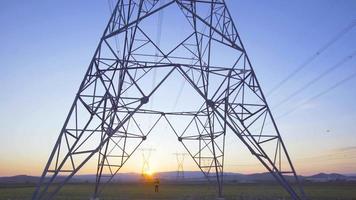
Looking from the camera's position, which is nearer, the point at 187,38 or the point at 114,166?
the point at 187,38

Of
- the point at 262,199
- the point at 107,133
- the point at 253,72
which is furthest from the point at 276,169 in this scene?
the point at 262,199

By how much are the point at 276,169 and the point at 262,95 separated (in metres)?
3.54

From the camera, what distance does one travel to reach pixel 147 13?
811 inches

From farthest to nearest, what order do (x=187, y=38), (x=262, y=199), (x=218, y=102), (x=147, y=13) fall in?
(x=262, y=199), (x=187, y=38), (x=218, y=102), (x=147, y=13)

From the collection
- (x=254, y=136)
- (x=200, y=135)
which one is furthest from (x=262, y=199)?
(x=254, y=136)

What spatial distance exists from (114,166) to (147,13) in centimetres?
969

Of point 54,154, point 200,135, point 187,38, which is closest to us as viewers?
point 54,154

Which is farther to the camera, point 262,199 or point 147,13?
point 262,199

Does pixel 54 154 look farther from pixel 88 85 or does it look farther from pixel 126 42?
pixel 126 42

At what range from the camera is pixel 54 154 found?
1783 centimetres

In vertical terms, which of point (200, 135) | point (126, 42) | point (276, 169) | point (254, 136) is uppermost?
point (126, 42)

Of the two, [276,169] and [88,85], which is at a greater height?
[88,85]

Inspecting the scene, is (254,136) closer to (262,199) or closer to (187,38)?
(187,38)

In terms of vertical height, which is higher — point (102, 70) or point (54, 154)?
point (102, 70)
